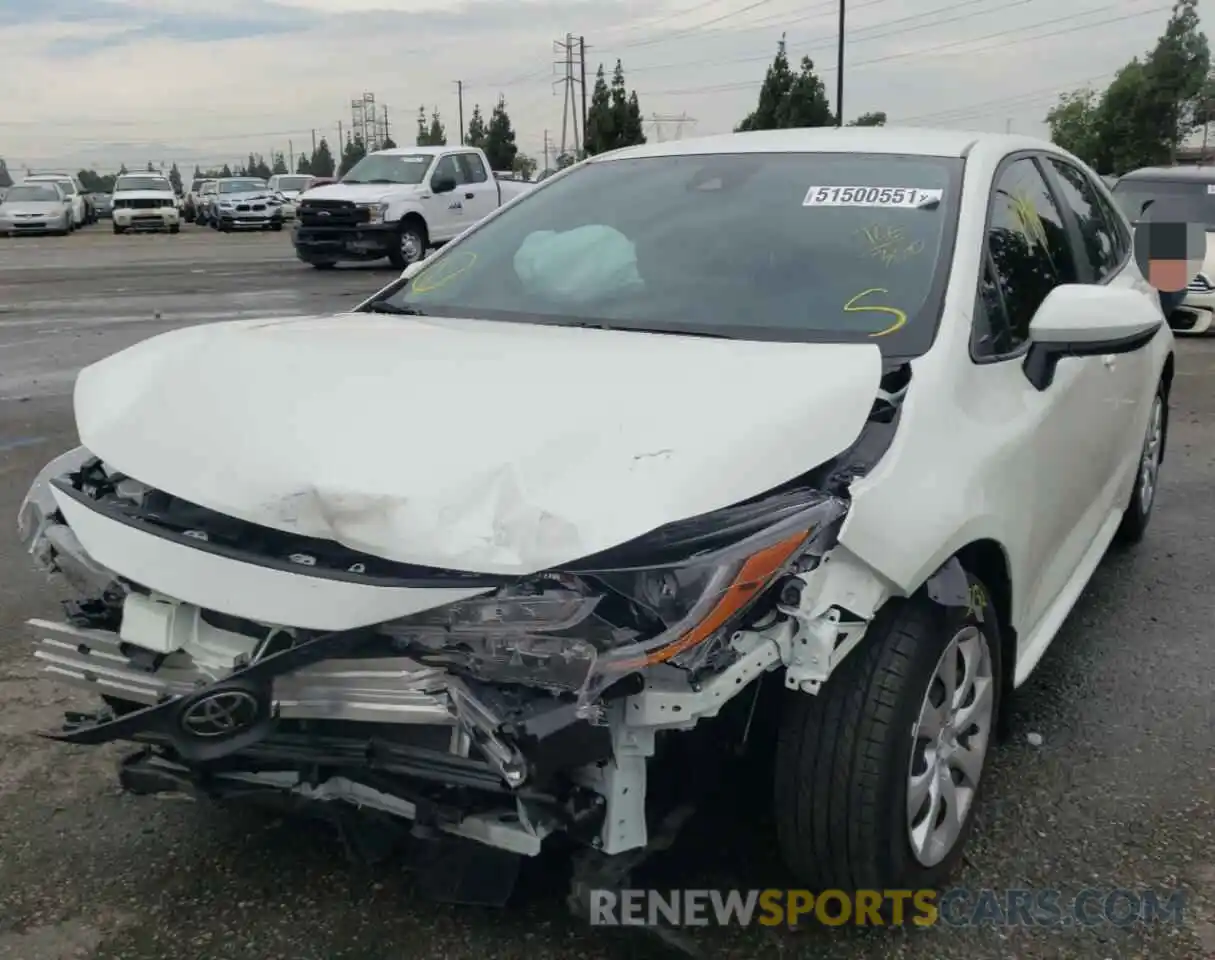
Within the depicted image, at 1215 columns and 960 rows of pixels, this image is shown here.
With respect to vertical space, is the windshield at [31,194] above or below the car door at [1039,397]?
below

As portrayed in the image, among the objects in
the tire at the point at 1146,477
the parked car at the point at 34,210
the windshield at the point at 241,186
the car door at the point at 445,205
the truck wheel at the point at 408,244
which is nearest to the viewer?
the tire at the point at 1146,477

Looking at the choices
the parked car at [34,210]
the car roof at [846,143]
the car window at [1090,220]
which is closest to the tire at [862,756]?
the car roof at [846,143]

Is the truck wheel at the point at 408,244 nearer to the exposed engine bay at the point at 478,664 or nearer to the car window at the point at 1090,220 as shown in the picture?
the car window at the point at 1090,220

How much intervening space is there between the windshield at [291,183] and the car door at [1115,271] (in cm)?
4070

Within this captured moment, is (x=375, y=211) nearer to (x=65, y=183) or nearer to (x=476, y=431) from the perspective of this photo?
(x=476, y=431)

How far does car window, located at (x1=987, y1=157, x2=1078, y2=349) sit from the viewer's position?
3.25 metres

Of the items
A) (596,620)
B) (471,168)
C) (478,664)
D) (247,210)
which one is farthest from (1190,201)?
(247,210)

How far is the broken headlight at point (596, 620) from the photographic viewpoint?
6.82 ft

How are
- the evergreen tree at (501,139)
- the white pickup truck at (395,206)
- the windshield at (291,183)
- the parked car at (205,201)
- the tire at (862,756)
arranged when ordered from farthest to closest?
1. the evergreen tree at (501,139)
2. the windshield at (291,183)
3. the parked car at (205,201)
4. the white pickup truck at (395,206)
5. the tire at (862,756)

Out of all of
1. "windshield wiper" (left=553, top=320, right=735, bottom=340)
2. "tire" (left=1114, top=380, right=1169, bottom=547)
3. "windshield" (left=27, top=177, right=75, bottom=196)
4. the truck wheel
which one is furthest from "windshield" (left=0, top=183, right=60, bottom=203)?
"windshield wiper" (left=553, top=320, right=735, bottom=340)

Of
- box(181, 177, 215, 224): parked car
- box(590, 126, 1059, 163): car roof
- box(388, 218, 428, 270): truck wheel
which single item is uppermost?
box(590, 126, 1059, 163): car roof

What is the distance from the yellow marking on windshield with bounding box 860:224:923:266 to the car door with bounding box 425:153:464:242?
16.5m

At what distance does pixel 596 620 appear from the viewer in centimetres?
212

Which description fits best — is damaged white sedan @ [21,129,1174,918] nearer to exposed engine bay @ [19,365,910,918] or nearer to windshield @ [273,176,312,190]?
exposed engine bay @ [19,365,910,918]
